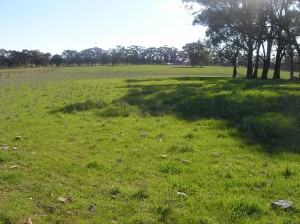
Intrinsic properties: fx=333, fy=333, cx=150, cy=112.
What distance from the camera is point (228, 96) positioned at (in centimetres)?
1875

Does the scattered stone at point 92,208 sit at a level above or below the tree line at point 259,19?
below

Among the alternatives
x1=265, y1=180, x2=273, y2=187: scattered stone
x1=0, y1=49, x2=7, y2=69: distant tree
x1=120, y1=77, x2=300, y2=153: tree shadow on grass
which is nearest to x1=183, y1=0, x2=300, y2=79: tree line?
x1=120, y1=77, x2=300, y2=153: tree shadow on grass

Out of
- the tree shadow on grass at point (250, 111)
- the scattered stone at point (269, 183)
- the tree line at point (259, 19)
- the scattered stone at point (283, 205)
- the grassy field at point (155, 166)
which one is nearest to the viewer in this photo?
the scattered stone at point (283, 205)

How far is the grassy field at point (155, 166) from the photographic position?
6109mm

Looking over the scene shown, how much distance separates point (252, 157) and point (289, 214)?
10.7 feet

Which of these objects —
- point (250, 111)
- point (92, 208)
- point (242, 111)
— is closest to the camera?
point (92, 208)

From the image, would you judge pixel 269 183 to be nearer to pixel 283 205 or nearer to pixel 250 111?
pixel 283 205

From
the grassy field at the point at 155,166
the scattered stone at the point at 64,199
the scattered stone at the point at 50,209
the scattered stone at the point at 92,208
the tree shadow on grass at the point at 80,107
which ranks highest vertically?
the tree shadow on grass at the point at 80,107

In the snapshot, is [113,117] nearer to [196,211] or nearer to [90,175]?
[90,175]

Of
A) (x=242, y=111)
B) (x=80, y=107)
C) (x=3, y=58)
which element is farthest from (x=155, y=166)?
(x=3, y=58)

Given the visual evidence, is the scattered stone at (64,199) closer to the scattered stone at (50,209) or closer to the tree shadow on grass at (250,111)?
the scattered stone at (50,209)

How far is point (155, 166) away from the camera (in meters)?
8.54

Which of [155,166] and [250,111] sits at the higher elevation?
[250,111]

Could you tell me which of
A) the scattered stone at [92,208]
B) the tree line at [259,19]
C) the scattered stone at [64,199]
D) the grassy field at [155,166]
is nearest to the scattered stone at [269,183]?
the grassy field at [155,166]
